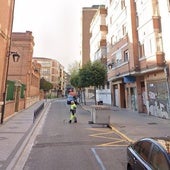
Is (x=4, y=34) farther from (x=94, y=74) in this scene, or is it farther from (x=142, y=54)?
(x=94, y=74)

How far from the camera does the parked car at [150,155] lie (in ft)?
11.2

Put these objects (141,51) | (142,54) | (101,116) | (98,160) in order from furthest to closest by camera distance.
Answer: (141,51) < (142,54) < (101,116) < (98,160)

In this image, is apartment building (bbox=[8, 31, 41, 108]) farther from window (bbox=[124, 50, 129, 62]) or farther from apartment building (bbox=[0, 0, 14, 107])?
window (bbox=[124, 50, 129, 62])

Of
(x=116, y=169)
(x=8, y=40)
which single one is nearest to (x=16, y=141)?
(x=116, y=169)

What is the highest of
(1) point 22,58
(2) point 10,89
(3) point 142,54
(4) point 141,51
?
(1) point 22,58

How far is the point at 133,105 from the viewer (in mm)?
23953

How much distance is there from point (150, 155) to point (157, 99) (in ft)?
48.9

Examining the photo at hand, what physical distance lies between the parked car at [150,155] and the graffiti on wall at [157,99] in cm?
1290

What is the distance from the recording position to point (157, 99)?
18.0 m

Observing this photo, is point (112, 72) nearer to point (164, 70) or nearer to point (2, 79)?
point (164, 70)

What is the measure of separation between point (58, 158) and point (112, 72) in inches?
885

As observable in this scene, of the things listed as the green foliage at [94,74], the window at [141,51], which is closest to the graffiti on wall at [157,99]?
the window at [141,51]

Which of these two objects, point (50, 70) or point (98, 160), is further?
point (50, 70)

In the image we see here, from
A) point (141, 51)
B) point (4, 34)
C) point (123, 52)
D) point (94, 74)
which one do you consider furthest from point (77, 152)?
point (94, 74)
